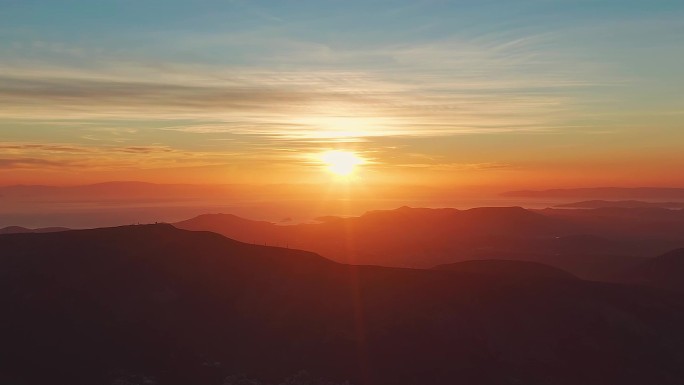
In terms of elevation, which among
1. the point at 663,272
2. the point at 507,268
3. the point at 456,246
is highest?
the point at 507,268

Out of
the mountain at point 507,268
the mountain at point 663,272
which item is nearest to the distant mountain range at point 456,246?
the mountain at point 663,272

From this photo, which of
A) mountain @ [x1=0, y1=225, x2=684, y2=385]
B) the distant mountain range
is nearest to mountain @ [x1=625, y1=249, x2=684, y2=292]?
the distant mountain range

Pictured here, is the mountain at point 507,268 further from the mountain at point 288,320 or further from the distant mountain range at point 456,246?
the distant mountain range at point 456,246

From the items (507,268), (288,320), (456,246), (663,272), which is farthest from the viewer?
(456,246)

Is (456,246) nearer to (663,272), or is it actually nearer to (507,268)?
(663,272)

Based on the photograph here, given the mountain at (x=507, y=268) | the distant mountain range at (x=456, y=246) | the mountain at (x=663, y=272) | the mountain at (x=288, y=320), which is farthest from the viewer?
the distant mountain range at (x=456, y=246)

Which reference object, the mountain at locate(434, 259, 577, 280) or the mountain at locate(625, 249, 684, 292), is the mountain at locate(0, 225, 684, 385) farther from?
the mountain at locate(625, 249, 684, 292)

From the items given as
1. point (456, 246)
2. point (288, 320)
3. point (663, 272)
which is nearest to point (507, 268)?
point (663, 272)

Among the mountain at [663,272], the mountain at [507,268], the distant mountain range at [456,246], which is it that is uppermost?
the mountain at [507,268]

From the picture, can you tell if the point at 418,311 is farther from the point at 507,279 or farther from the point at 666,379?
the point at 666,379
